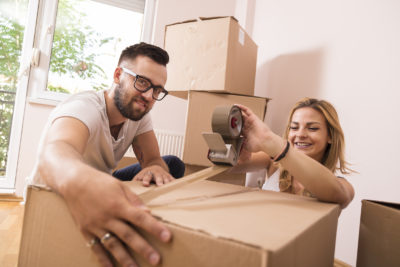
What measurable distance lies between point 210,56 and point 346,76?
0.78 m

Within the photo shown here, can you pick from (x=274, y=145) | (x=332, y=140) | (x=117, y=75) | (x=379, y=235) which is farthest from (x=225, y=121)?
(x=332, y=140)

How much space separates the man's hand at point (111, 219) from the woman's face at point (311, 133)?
1.02 m

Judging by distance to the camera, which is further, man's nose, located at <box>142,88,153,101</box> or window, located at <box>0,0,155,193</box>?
window, located at <box>0,0,155,193</box>

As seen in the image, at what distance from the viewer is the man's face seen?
1.12m

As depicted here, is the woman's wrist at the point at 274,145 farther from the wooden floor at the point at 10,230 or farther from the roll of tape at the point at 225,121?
the wooden floor at the point at 10,230

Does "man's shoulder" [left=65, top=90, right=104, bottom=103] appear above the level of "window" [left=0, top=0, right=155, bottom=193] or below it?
below

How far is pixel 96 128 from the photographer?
3.10ft

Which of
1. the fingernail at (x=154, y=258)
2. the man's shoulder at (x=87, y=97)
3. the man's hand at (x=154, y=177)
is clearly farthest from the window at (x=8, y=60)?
the fingernail at (x=154, y=258)

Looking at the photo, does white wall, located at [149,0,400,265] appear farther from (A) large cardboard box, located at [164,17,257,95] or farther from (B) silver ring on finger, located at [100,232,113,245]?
(B) silver ring on finger, located at [100,232,113,245]

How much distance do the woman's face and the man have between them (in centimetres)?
65

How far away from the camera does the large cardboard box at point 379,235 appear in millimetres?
657

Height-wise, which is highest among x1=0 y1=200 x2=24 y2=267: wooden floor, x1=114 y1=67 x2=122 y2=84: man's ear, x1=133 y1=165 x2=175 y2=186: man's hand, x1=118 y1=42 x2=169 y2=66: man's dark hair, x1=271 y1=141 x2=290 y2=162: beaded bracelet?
x1=118 y1=42 x2=169 y2=66: man's dark hair

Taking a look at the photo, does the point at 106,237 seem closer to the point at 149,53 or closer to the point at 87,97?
the point at 87,97

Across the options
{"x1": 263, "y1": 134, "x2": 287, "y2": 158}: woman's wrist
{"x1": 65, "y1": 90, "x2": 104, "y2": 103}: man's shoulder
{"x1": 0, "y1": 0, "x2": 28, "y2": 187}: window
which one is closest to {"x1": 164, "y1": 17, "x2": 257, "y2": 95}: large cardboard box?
{"x1": 65, "y1": 90, "x2": 104, "y2": 103}: man's shoulder
